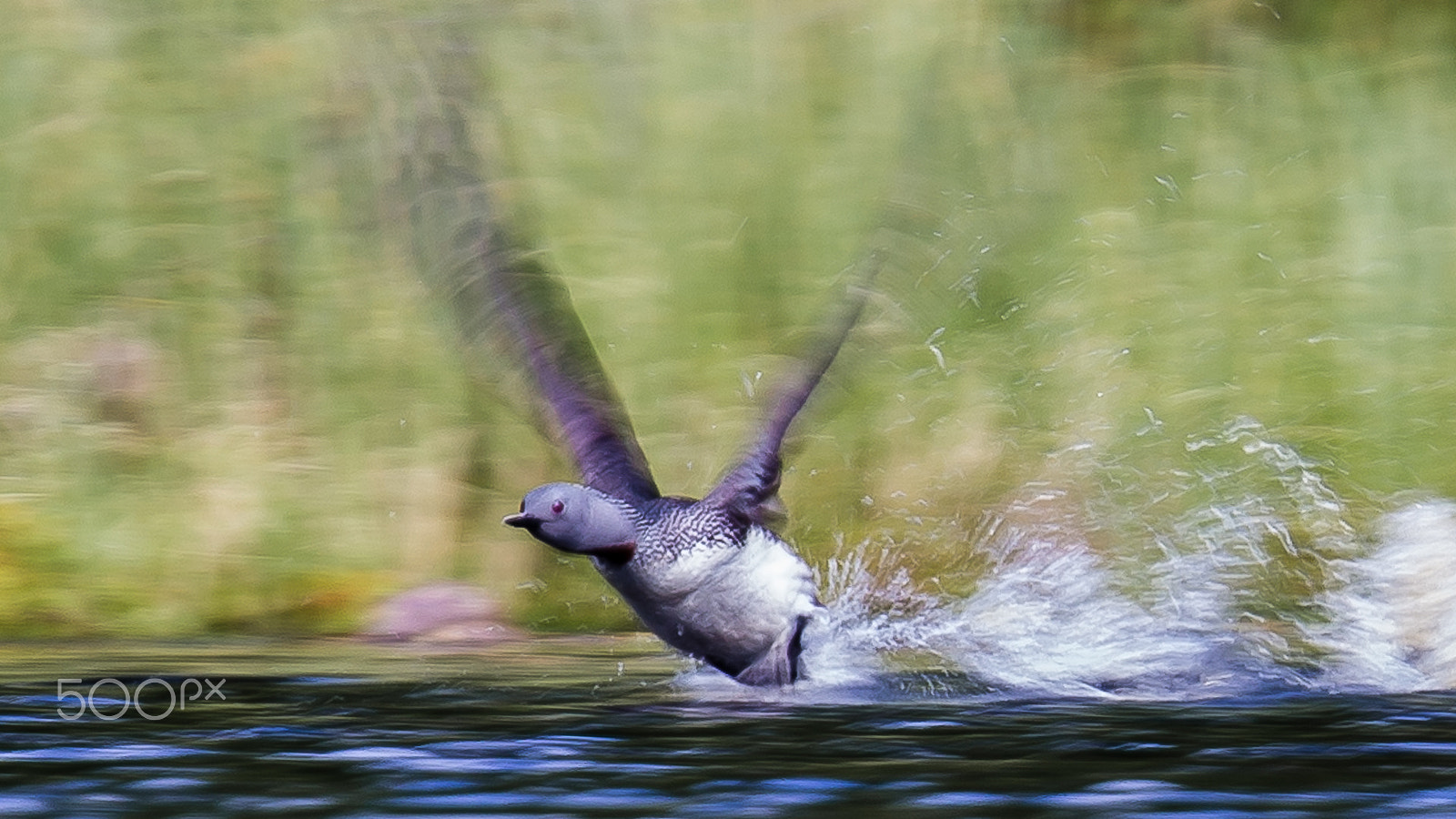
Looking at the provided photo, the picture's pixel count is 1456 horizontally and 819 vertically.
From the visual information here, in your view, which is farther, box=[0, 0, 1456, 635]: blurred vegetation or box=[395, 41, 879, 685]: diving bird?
box=[0, 0, 1456, 635]: blurred vegetation

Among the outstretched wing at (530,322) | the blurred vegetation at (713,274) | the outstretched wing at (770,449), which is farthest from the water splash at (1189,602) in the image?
the outstretched wing at (530,322)

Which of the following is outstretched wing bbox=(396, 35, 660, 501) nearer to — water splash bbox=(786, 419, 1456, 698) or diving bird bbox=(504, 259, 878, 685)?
diving bird bbox=(504, 259, 878, 685)

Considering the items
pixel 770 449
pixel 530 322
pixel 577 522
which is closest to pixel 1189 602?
pixel 770 449

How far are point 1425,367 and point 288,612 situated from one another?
14.3 ft

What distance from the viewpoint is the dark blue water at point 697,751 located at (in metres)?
3.60

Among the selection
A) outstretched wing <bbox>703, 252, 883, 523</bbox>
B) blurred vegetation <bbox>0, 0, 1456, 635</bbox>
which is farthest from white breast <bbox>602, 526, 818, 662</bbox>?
blurred vegetation <bbox>0, 0, 1456, 635</bbox>

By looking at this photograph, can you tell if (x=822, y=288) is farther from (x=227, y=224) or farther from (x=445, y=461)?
(x=227, y=224)

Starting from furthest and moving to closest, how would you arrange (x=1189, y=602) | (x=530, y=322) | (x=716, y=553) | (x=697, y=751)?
(x=1189, y=602) → (x=530, y=322) → (x=716, y=553) → (x=697, y=751)

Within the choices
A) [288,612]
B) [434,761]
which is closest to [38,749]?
[434,761]

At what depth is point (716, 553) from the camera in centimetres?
546

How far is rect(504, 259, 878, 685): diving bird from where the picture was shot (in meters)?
5.38

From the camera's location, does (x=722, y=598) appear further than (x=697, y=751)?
Yes

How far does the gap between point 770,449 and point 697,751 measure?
4.90ft

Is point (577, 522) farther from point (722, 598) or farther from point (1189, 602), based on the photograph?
point (1189, 602)
